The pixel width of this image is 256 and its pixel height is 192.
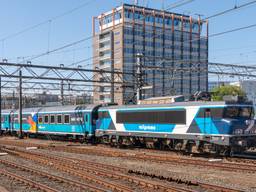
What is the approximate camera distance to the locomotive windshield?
22484mm

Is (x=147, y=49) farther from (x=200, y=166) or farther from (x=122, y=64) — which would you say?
(x=200, y=166)

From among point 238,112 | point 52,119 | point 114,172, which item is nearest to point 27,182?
point 114,172

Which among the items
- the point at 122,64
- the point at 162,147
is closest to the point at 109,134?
the point at 162,147

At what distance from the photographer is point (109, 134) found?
104ft

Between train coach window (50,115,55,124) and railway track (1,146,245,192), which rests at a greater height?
train coach window (50,115,55,124)

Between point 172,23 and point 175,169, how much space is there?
117 metres

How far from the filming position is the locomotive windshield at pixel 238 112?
2248 cm

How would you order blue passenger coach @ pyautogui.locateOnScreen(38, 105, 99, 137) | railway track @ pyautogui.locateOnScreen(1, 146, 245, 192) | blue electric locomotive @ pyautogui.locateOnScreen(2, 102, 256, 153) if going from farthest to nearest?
blue passenger coach @ pyautogui.locateOnScreen(38, 105, 99, 137), blue electric locomotive @ pyautogui.locateOnScreen(2, 102, 256, 153), railway track @ pyautogui.locateOnScreen(1, 146, 245, 192)

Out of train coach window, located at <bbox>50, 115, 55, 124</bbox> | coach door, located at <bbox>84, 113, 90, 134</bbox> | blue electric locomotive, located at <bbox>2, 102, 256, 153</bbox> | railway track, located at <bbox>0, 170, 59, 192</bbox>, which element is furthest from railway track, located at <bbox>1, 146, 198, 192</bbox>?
train coach window, located at <bbox>50, 115, 55, 124</bbox>

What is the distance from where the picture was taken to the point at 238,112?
22906mm

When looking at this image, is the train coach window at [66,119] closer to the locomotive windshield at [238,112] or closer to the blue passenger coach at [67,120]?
the blue passenger coach at [67,120]

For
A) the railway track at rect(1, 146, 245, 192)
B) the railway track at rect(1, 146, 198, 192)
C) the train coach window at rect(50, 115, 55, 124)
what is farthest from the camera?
the train coach window at rect(50, 115, 55, 124)

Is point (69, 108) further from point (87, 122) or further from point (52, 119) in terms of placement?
point (87, 122)

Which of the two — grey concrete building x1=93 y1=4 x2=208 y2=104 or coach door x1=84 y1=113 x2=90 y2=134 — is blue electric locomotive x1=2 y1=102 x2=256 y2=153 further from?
grey concrete building x1=93 y1=4 x2=208 y2=104
